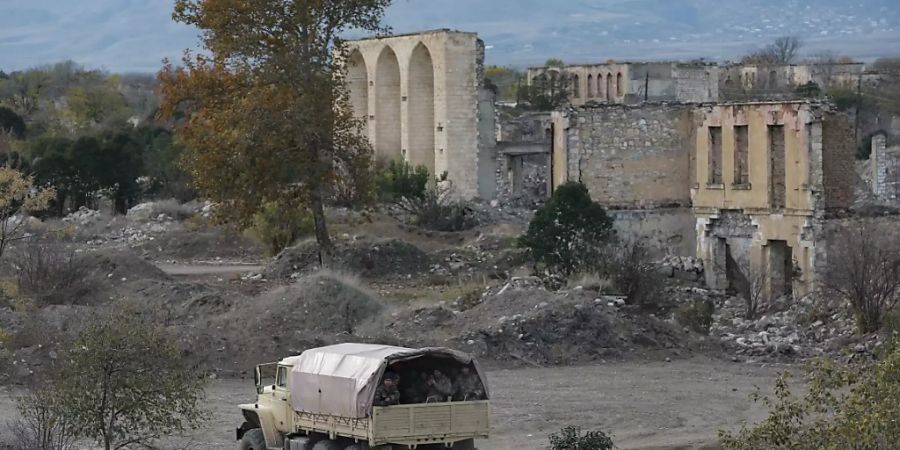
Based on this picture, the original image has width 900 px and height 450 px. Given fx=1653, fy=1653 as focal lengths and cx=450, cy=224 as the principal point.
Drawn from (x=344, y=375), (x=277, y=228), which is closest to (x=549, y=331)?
(x=344, y=375)

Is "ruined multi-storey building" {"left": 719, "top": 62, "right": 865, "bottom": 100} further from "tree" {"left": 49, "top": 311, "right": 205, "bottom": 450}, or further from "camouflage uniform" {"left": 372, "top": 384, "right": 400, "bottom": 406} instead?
"camouflage uniform" {"left": 372, "top": 384, "right": 400, "bottom": 406}

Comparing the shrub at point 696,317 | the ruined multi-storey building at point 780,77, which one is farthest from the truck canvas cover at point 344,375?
the ruined multi-storey building at point 780,77

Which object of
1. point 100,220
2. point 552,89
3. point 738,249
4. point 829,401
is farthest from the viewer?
point 552,89

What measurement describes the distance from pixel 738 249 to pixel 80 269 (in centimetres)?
1141

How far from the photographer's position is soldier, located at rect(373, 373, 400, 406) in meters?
14.8

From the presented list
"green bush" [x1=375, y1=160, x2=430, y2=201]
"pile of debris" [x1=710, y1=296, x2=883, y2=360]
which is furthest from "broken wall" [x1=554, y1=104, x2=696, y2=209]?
"green bush" [x1=375, y1=160, x2=430, y2=201]

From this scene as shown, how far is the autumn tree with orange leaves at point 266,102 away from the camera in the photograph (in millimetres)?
31500

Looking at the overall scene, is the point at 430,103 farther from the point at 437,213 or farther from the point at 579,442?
the point at 579,442

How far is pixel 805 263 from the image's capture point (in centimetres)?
2698

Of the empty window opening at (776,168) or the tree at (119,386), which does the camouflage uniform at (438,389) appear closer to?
the tree at (119,386)

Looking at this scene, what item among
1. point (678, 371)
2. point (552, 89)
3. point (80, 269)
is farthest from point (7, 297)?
point (552, 89)

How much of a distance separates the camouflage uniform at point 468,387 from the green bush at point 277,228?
2095 centimetres

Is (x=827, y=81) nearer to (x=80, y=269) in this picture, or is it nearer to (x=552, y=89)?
(x=552, y=89)

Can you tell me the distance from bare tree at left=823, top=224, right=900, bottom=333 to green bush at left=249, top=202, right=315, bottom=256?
1425 centimetres
